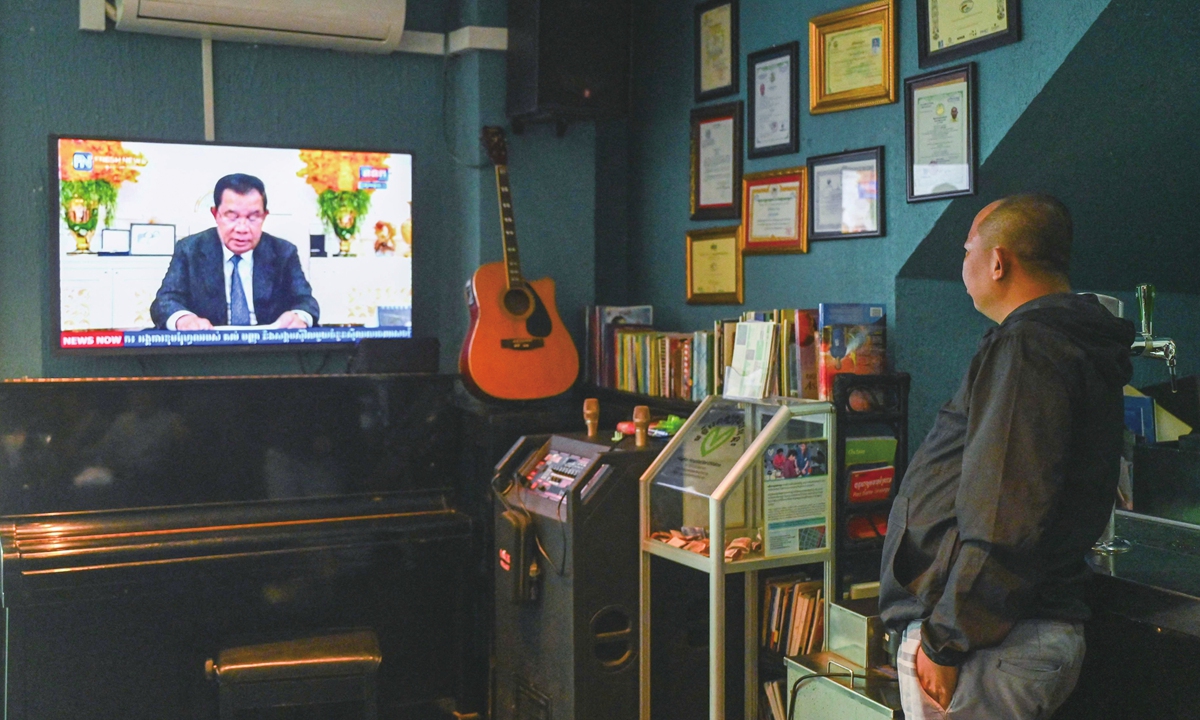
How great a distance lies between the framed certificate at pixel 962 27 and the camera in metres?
2.73

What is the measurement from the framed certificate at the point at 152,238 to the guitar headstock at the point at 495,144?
1.12 m

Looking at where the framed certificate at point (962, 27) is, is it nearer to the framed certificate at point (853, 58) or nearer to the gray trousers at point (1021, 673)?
the framed certificate at point (853, 58)

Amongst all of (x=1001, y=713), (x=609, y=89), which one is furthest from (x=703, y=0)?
(x=1001, y=713)

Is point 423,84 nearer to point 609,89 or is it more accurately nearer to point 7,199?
point 609,89

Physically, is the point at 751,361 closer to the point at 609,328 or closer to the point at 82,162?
the point at 609,328

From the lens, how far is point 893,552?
191 centimetres

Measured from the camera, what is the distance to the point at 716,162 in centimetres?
381

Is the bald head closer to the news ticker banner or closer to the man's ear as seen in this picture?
the man's ear

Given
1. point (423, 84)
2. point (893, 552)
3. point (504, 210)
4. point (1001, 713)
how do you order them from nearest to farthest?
1. point (1001, 713)
2. point (893, 552)
3. point (504, 210)
4. point (423, 84)

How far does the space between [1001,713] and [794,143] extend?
208 cm

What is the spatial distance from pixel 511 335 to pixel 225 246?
101cm

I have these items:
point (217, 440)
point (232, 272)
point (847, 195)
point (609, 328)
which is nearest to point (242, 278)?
point (232, 272)

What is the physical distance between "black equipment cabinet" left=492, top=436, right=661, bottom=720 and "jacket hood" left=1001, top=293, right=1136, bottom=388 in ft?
4.57

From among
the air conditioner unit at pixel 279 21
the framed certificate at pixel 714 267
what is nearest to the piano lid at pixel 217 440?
the framed certificate at pixel 714 267
